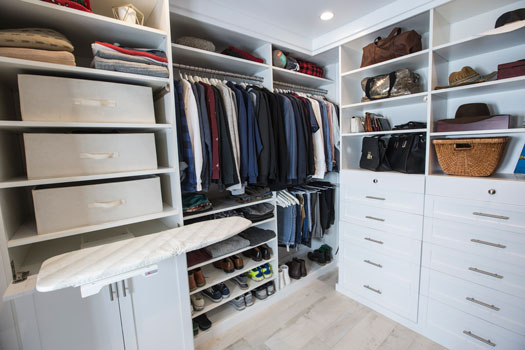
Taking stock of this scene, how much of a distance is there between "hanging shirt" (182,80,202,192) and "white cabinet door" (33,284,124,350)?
70cm

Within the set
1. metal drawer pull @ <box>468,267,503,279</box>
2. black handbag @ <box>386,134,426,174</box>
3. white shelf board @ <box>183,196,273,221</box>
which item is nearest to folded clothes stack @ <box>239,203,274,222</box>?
white shelf board @ <box>183,196,273,221</box>

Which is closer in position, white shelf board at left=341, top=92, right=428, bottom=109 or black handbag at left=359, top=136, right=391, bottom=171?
white shelf board at left=341, top=92, right=428, bottom=109

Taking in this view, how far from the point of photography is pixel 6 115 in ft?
3.76

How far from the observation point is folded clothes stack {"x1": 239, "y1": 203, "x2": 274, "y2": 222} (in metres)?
1.83

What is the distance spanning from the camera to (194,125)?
4.44 ft

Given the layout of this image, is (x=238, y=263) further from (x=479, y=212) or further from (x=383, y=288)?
(x=479, y=212)

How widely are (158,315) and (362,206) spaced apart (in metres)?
1.61

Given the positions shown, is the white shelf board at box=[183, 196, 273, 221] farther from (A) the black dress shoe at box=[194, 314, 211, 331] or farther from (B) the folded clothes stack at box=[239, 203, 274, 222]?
(A) the black dress shoe at box=[194, 314, 211, 331]

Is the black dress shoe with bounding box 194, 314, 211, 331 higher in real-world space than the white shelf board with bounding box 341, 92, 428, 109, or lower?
lower

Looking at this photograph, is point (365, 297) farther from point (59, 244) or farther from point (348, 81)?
point (59, 244)

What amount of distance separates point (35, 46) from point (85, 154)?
47cm

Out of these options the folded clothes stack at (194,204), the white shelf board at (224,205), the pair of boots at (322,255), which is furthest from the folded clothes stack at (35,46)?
the pair of boots at (322,255)

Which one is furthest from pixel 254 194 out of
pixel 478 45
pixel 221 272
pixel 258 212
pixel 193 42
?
pixel 478 45

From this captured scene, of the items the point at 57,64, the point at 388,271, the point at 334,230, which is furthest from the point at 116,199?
the point at 334,230
